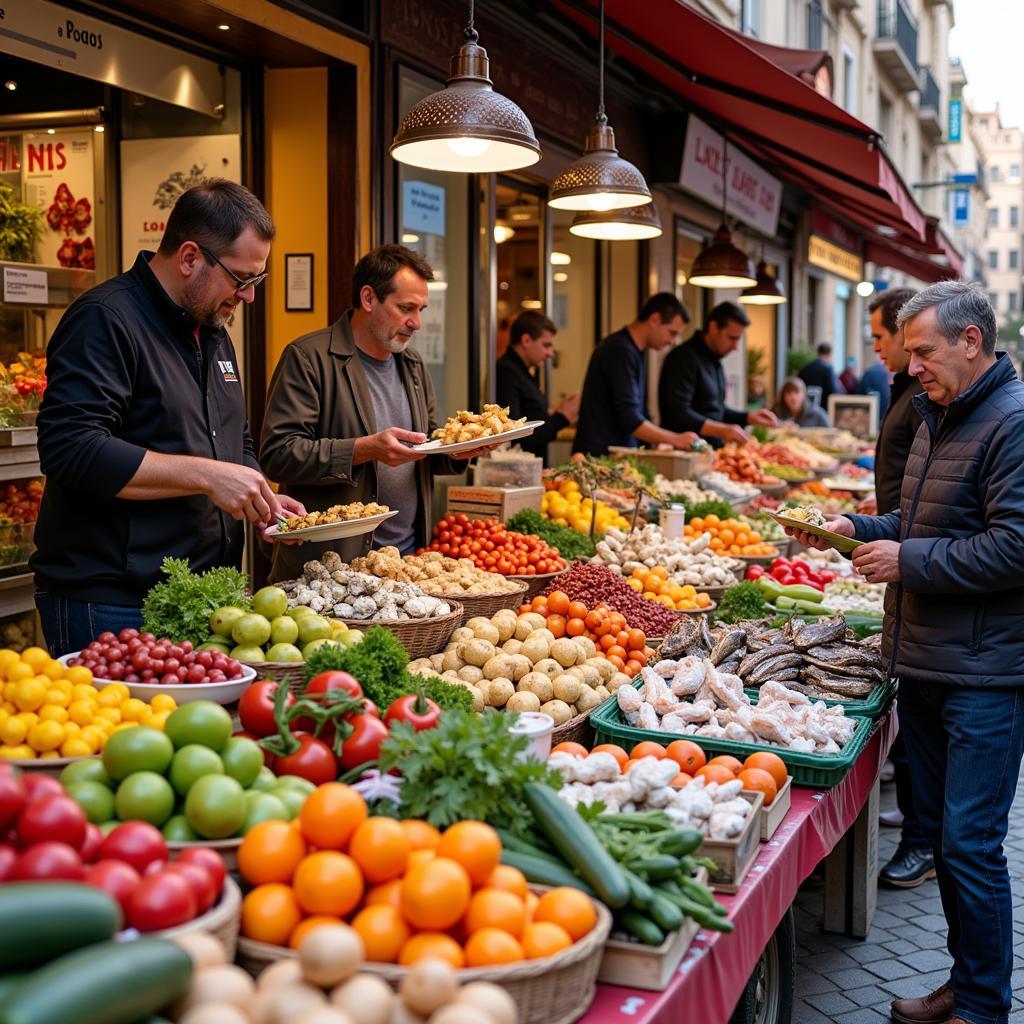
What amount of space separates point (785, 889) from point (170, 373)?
7.60 feet

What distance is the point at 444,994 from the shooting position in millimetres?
1686

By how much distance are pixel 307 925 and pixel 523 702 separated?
1.70m

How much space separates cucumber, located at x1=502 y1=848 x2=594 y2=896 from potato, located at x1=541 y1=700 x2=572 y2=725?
52.7 inches

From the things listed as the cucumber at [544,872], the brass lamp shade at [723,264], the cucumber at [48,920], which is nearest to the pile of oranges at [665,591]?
the cucumber at [544,872]

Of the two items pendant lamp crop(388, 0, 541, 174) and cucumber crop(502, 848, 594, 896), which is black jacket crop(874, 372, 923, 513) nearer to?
pendant lamp crop(388, 0, 541, 174)

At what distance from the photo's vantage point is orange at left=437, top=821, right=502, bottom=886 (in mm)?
1997

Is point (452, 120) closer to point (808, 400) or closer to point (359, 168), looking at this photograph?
point (359, 168)

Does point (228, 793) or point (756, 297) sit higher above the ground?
point (756, 297)

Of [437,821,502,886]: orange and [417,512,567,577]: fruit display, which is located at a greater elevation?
[417,512,567,577]: fruit display

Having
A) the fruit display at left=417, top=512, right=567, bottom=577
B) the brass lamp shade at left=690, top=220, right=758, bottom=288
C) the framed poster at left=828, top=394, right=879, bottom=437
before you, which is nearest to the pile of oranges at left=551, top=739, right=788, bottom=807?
the fruit display at left=417, top=512, right=567, bottom=577

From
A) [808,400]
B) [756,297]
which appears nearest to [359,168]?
[756,297]

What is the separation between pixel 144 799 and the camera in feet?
6.99

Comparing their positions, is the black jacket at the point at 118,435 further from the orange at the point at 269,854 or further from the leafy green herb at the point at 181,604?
the orange at the point at 269,854

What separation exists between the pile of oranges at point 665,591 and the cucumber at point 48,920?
12.7 ft
